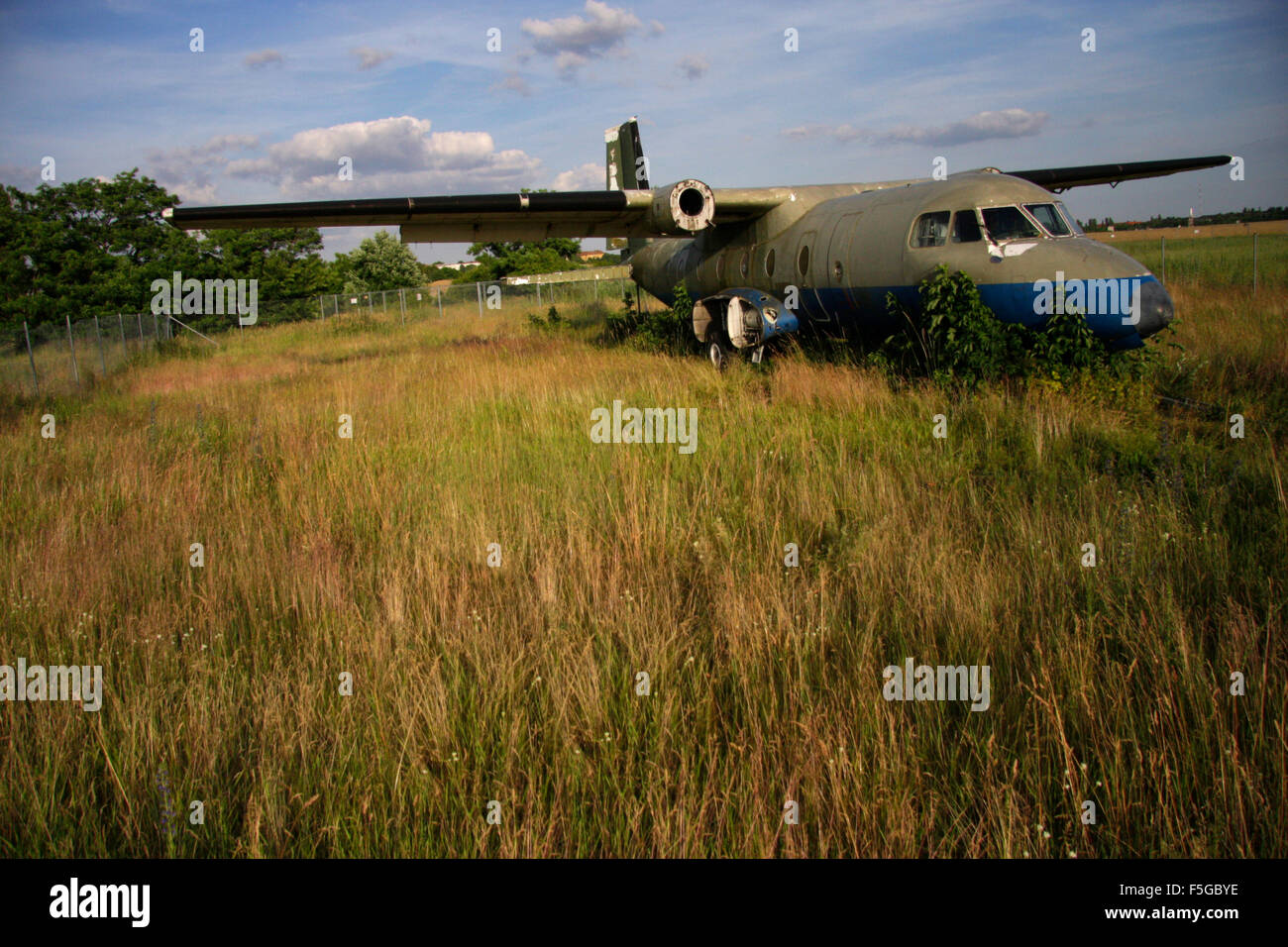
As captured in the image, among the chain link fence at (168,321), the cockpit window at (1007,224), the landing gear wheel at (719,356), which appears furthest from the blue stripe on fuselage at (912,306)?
the chain link fence at (168,321)

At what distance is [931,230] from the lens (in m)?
9.09

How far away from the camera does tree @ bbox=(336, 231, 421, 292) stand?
5850cm

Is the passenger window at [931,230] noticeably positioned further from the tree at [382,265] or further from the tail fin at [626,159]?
the tree at [382,265]

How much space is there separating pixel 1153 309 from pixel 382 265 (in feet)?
194

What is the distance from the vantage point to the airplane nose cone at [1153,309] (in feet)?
24.2

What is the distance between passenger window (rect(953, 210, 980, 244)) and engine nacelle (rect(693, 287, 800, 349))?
3101 millimetres

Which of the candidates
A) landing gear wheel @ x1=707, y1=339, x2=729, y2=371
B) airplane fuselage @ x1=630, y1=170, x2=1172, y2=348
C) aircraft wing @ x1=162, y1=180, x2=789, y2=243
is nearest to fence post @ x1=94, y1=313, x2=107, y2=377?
aircraft wing @ x1=162, y1=180, x2=789, y2=243

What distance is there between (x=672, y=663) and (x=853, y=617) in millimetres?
1042

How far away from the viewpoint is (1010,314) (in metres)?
8.21

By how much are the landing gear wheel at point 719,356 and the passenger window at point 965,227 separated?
4506mm

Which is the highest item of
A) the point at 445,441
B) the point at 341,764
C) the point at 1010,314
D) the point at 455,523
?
the point at 1010,314

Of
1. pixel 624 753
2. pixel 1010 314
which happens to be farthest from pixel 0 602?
Answer: pixel 1010 314
